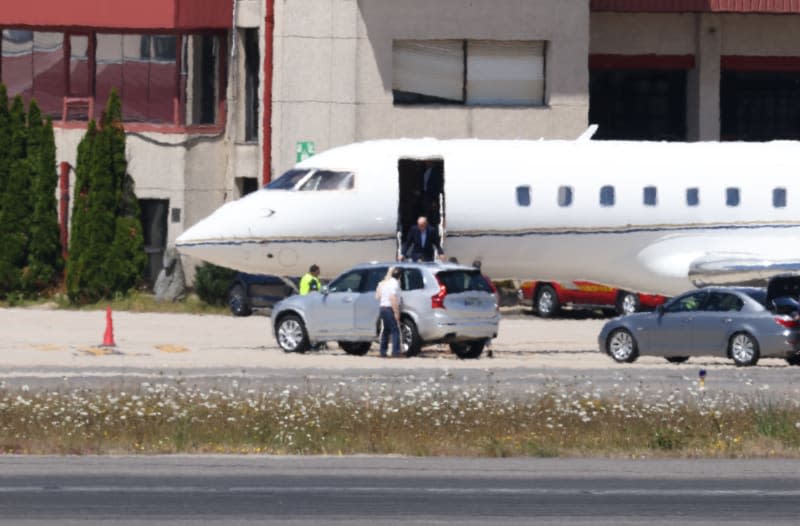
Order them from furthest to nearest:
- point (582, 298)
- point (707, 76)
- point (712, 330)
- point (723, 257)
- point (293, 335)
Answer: point (707, 76), point (582, 298), point (723, 257), point (293, 335), point (712, 330)

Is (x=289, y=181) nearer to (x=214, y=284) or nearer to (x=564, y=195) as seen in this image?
(x=564, y=195)

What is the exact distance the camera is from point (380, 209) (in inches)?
1511

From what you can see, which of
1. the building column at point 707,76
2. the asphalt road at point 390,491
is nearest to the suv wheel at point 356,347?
the asphalt road at point 390,491

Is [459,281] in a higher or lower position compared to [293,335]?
higher

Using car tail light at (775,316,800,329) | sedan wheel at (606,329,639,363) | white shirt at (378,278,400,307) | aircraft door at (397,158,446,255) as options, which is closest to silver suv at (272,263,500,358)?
white shirt at (378,278,400,307)

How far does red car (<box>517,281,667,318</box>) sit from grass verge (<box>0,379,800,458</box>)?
23.7 meters

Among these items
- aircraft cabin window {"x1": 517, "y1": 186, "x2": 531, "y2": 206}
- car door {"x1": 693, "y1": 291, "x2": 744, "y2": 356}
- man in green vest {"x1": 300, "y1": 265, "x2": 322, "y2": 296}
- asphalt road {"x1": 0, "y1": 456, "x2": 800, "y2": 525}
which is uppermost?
aircraft cabin window {"x1": 517, "y1": 186, "x2": 531, "y2": 206}

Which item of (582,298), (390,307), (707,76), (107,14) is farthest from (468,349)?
(707,76)

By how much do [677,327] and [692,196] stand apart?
3962 mm

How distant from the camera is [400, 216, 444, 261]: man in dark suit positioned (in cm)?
3909

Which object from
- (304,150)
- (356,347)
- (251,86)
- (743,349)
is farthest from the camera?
(251,86)

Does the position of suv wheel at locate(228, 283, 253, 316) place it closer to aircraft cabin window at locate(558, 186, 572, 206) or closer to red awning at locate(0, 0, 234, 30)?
red awning at locate(0, 0, 234, 30)

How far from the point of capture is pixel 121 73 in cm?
5816

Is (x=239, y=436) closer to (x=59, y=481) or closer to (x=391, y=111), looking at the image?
(x=59, y=481)
